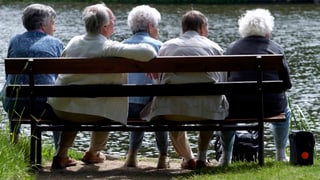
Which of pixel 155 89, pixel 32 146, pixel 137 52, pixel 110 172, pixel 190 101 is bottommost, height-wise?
pixel 110 172

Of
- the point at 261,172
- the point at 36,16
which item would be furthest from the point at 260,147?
the point at 36,16

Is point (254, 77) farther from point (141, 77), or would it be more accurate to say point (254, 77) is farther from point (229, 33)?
point (229, 33)

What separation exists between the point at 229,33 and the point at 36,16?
2638cm

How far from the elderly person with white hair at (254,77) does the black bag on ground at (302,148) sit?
59 cm

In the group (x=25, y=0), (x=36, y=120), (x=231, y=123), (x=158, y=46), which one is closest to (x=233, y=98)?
(x=231, y=123)

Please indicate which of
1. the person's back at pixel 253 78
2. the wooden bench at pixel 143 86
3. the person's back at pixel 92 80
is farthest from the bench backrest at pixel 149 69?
the person's back at pixel 253 78

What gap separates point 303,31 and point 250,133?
88.8ft

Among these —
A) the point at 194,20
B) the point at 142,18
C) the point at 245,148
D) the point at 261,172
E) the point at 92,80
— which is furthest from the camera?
the point at 245,148

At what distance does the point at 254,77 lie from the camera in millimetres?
8492

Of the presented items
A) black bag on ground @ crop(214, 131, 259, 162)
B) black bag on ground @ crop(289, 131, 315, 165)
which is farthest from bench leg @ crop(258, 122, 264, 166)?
black bag on ground @ crop(214, 131, 259, 162)

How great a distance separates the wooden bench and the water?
368cm

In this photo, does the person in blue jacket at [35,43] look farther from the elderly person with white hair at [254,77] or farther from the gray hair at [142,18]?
the elderly person with white hair at [254,77]

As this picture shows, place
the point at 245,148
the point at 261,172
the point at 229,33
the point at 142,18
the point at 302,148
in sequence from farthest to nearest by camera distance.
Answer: the point at 229,33, the point at 245,148, the point at 142,18, the point at 302,148, the point at 261,172

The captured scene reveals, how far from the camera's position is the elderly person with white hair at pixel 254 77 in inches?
325
